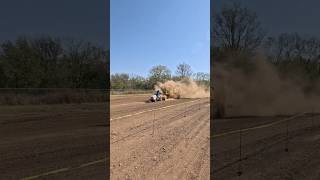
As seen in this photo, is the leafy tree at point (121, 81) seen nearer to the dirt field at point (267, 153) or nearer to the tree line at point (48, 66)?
the tree line at point (48, 66)

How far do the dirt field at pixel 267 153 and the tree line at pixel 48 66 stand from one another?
17645 mm

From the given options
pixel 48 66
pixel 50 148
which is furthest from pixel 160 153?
pixel 48 66

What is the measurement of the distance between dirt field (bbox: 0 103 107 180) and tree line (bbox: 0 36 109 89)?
342 inches

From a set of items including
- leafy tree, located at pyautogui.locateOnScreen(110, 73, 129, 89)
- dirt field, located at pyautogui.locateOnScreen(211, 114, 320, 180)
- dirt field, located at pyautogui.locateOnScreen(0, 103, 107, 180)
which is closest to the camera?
dirt field, located at pyautogui.locateOnScreen(211, 114, 320, 180)

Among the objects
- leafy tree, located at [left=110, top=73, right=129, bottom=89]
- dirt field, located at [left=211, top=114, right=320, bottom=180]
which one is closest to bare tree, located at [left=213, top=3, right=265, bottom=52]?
dirt field, located at [left=211, top=114, right=320, bottom=180]

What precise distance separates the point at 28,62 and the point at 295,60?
20980 millimetres

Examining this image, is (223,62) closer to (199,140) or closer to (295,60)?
(295,60)

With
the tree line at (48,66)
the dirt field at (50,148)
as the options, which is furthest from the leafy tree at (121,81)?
the dirt field at (50,148)

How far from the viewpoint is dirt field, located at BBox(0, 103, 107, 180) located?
887 centimetres

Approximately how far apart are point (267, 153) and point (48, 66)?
26.1 metres

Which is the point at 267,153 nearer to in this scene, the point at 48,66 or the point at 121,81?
the point at 48,66

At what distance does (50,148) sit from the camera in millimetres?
12211

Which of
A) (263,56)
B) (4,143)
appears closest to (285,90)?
(263,56)

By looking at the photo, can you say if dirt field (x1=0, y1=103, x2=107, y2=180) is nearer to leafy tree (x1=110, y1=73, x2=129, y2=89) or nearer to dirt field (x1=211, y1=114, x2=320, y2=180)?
dirt field (x1=211, y1=114, x2=320, y2=180)
